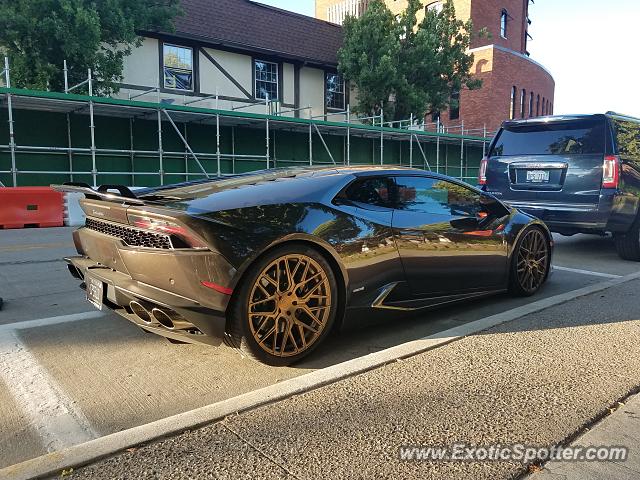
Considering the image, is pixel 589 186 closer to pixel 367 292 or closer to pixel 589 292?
pixel 589 292

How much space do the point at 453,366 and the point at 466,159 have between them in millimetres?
25972

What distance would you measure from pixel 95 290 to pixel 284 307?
1379 millimetres

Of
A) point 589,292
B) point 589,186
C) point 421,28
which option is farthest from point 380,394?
point 421,28

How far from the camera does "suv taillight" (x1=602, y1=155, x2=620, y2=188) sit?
23.2 ft

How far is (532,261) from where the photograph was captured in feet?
17.8

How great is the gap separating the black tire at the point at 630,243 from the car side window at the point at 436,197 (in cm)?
411

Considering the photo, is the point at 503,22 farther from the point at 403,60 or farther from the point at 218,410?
the point at 218,410

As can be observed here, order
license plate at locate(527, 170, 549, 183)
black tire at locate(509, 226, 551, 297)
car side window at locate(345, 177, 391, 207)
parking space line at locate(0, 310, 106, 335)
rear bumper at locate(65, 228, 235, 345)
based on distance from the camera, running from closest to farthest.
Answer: rear bumper at locate(65, 228, 235, 345) → car side window at locate(345, 177, 391, 207) → parking space line at locate(0, 310, 106, 335) → black tire at locate(509, 226, 551, 297) → license plate at locate(527, 170, 549, 183)

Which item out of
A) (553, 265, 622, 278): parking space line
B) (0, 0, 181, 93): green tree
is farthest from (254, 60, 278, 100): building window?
(553, 265, 622, 278): parking space line

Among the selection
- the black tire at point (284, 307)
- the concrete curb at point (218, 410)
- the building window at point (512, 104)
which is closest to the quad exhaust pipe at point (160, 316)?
the black tire at point (284, 307)

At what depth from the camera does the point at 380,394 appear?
2.99m

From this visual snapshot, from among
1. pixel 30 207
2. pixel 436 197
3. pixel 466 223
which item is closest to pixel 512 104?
pixel 30 207

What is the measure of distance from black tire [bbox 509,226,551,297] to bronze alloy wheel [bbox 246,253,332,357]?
252 cm

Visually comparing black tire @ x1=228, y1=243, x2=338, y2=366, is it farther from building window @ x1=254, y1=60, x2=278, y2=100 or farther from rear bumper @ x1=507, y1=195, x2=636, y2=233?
building window @ x1=254, y1=60, x2=278, y2=100
